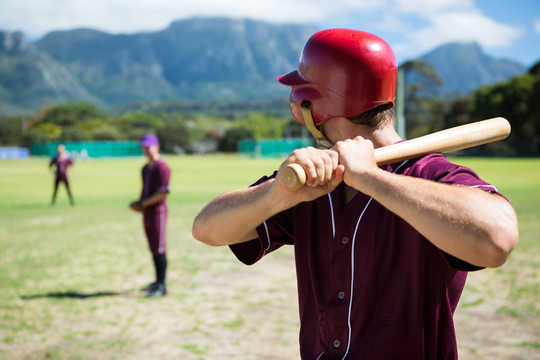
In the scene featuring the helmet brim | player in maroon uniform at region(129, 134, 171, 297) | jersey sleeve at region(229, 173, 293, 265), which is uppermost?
the helmet brim

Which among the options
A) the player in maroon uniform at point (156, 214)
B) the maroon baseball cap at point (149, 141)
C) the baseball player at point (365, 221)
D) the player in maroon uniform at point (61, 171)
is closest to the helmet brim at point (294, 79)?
the baseball player at point (365, 221)

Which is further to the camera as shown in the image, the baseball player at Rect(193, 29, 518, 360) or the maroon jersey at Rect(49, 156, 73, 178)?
the maroon jersey at Rect(49, 156, 73, 178)

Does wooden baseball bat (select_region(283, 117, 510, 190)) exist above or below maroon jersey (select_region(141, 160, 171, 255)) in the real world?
above

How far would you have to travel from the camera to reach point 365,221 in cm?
191

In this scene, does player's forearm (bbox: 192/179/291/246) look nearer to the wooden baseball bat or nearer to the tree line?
the wooden baseball bat

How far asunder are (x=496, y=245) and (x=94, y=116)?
139 m

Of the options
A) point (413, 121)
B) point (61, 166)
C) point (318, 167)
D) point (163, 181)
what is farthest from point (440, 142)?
point (413, 121)

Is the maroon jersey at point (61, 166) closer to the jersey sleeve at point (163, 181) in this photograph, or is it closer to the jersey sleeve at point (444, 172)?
the jersey sleeve at point (163, 181)

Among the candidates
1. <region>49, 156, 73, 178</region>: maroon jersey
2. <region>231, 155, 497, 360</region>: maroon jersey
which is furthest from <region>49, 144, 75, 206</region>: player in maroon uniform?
<region>231, 155, 497, 360</region>: maroon jersey

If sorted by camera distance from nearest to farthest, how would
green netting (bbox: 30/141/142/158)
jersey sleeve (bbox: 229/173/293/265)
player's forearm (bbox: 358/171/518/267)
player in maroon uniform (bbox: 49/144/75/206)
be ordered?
player's forearm (bbox: 358/171/518/267) → jersey sleeve (bbox: 229/173/293/265) → player in maroon uniform (bbox: 49/144/75/206) → green netting (bbox: 30/141/142/158)

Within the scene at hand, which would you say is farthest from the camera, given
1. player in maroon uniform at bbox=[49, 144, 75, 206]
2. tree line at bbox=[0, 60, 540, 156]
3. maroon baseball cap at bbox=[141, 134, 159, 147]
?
tree line at bbox=[0, 60, 540, 156]

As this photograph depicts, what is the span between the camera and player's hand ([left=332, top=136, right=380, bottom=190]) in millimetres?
1761

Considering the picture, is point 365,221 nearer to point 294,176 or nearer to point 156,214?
point 294,176

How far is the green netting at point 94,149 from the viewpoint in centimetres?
7912
